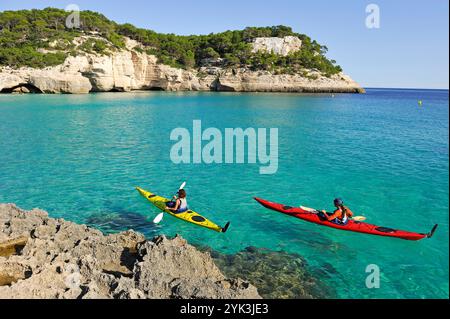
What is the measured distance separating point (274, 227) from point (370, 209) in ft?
16.3

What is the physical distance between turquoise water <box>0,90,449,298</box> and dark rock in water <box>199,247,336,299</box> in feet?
1.44

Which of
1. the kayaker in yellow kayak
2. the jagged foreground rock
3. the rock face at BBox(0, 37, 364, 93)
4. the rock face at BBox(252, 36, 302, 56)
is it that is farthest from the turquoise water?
the rock face at BBox(252, 36, 302, 56)

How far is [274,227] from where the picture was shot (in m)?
12.6

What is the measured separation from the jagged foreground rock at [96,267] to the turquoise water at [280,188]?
105 inches

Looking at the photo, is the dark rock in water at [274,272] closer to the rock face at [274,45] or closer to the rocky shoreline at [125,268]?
the rocky shoreline at [125,268]

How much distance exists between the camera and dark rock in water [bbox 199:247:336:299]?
852 cm

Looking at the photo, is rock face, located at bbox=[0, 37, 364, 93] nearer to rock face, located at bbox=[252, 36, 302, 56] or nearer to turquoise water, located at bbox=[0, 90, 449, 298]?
rock face, located at bbox=[252, 36, 302, 56]

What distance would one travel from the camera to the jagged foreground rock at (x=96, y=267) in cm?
654

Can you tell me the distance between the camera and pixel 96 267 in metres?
7.54

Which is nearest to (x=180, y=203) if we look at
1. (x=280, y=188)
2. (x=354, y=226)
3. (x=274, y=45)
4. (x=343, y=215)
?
(x=280, y=188)

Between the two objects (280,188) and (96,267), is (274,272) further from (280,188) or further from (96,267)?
(280,188)

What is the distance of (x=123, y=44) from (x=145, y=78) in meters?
10.2

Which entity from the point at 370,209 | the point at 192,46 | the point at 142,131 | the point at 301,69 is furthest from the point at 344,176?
the point at 192,46
